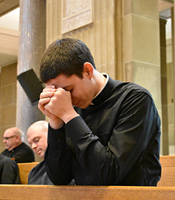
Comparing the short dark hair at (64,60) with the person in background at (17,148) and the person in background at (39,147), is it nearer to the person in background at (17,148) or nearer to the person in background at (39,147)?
the person in background at (39,147)

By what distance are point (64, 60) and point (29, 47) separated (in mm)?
6519

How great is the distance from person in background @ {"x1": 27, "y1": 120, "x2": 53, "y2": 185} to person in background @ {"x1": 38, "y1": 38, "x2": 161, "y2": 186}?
1.77m

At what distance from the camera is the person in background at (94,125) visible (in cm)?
183

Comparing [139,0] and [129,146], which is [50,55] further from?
[139,0]

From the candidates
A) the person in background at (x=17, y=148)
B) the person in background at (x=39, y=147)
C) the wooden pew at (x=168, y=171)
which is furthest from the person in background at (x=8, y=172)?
the wooden pew at (x=168, y=171)

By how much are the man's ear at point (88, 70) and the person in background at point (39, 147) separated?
201 cm

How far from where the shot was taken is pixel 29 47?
8273 mm

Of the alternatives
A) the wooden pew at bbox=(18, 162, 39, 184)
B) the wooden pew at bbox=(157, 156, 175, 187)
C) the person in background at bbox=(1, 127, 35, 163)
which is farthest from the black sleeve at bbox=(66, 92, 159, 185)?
the person in background at bbox=(1, 127, 35, 163)

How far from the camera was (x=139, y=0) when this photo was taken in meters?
5.88

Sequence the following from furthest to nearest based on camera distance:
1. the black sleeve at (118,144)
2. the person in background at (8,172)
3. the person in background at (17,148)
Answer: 1. the person in background at (17,148)
2. the person in background at (8,172)
3. the black sleeve at (118,144)

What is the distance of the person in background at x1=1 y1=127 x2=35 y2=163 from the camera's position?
7.55m

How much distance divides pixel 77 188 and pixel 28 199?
1.17ft

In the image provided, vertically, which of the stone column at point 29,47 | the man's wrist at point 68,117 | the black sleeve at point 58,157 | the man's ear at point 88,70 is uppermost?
the stone column at point 29,47

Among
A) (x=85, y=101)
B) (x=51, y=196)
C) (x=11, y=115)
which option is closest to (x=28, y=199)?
(x=51, y=196)
